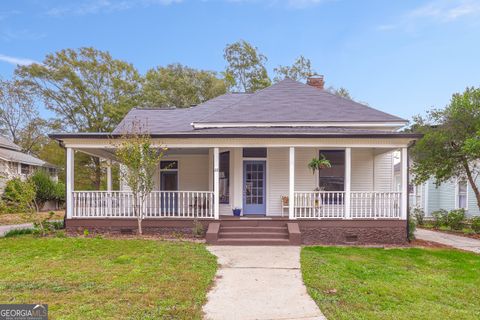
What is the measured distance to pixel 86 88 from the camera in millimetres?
27266

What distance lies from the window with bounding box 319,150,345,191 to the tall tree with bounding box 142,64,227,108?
16872 millimetres

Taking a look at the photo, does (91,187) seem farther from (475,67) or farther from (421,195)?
(475,67)

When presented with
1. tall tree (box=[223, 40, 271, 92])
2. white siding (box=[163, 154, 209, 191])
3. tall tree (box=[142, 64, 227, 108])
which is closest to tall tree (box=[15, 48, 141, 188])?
tall tree (box=[142, 64, 227, 108])

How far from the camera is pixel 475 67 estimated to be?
16.6m

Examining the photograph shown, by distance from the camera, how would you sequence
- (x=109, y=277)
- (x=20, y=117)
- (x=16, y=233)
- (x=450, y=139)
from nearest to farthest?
(x=109, y=277), (x=16, y=233), (x=450, y=139), (x=20, y=117)

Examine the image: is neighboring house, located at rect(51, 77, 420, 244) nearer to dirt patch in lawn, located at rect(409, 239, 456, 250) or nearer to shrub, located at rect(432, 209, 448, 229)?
dirt patch in lawn, located at rect(409, 239, 456, 250)

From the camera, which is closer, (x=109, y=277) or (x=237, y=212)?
(x=109, y=277)

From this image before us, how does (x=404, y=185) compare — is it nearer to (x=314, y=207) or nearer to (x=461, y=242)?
(x=314, y=207)

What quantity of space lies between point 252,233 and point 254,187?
2.22 metres

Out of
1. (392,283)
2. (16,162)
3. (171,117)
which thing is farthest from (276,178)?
(16,162)

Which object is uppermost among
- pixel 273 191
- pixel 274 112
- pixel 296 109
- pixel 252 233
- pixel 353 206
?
pixel 296 109

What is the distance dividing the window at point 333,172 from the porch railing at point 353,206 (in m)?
0.84

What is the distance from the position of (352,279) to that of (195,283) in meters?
2.85

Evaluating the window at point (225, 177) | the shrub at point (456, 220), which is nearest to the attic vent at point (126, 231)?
the window at point (225, 177)
